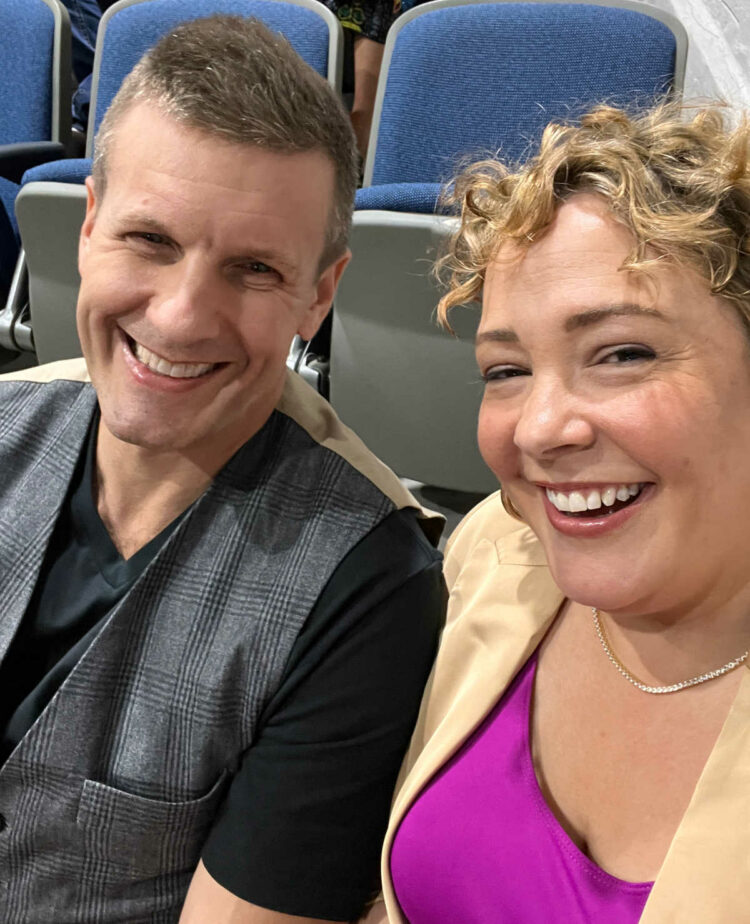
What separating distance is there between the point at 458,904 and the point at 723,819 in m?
0.28

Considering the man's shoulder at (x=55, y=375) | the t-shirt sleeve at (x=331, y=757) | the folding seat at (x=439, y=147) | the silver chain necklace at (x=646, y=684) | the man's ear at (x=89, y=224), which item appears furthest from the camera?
the folding seat at (x=439, y=147)

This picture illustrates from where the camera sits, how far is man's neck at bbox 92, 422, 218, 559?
1.14 metres

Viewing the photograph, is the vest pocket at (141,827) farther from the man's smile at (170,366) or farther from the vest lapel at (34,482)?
the man's smile at (170,366)

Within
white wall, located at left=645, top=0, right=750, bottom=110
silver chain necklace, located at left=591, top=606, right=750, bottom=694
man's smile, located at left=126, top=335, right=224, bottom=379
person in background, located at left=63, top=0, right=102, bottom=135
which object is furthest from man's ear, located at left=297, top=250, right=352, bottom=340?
person in background, located at left=63, top=0, right=102, bottom=135

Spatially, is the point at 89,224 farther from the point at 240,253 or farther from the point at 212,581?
the point at 212,581

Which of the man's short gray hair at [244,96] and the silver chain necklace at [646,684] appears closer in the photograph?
the silver chain necklace at [646,684]

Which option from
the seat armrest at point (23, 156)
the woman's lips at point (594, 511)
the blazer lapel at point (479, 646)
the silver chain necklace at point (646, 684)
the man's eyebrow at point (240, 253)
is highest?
the man's eyebrow at point (240, 253)

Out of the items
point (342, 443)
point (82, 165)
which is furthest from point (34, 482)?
point (82, 165)

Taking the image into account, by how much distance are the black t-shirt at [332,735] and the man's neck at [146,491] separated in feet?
0.28

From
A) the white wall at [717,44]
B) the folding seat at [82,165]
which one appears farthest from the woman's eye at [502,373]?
the white wall at [717,44]

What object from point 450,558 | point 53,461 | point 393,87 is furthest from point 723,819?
point 393,87

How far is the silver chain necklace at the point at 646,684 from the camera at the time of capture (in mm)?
902

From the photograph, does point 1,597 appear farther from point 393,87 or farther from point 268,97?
point 393,87

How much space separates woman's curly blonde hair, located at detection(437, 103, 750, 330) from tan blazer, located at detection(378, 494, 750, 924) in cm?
33
